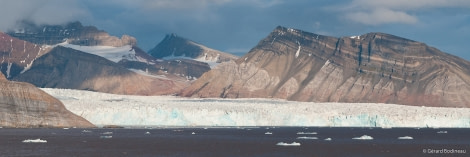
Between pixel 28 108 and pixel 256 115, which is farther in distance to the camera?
pixel 256 115

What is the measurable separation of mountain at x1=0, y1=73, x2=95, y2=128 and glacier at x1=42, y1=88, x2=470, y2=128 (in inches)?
671

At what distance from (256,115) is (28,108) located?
5157cm

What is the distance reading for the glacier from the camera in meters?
149

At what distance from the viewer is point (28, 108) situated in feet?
406

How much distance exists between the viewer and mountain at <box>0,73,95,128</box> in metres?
121

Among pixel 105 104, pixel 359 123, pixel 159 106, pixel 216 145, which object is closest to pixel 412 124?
pixel 359 123

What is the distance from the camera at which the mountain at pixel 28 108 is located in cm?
12131

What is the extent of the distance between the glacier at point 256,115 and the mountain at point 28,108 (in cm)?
1704

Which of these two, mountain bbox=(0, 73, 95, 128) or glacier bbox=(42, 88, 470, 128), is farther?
glacier bbox=(42, 88, 470, 128)

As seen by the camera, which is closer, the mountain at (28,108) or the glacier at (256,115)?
the mountain at (28,108)

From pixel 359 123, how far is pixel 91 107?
5595cm

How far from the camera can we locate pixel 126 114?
489 ft

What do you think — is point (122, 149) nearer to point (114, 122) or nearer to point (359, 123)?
point (114, 122)

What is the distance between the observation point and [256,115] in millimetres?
158125
